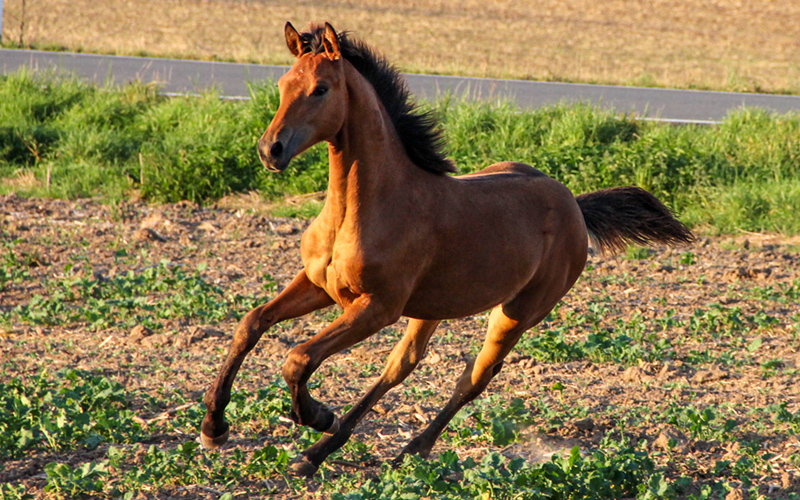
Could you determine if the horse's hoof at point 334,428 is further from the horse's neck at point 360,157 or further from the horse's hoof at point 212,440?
the horse's neck at point 360,157

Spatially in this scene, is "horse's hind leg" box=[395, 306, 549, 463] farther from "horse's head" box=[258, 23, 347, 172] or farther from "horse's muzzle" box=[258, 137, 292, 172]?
"horse's muzzle" box=[258, 137, 292, 172]

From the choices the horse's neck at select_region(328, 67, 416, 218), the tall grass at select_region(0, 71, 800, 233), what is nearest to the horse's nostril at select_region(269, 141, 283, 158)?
the horse's neck at select_region(328, 67, 416, 218)

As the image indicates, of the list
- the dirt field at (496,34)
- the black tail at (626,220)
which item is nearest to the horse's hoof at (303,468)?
the black tail at (626,220)

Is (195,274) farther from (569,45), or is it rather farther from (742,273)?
(569,45)

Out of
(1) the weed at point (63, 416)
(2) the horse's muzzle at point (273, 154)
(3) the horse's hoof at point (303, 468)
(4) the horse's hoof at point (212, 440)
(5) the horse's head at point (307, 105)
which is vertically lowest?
(1) the weed at point (63, 416)

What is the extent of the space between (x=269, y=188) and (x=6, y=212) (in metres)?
2.68

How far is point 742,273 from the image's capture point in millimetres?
7246

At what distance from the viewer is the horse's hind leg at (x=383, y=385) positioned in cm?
388

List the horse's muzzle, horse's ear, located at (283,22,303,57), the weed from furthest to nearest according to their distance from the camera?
the weed
horse's ear, located at (283,22,303,57)
the horse's muzzle

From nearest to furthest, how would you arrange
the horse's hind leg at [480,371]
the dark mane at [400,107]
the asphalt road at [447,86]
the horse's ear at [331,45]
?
1. the horse's ear at [331,45]
2. the dark mane at [400,107]
3. the horse's hind leg at [480,371]
4. the asphalt road at [447,86]

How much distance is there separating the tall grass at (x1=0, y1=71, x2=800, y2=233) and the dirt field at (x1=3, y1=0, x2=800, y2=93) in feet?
23.5

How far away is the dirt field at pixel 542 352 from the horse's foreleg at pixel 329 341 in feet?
1.97

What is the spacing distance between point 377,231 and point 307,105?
59 centimetres

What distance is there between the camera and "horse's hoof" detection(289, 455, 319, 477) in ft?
12.5
